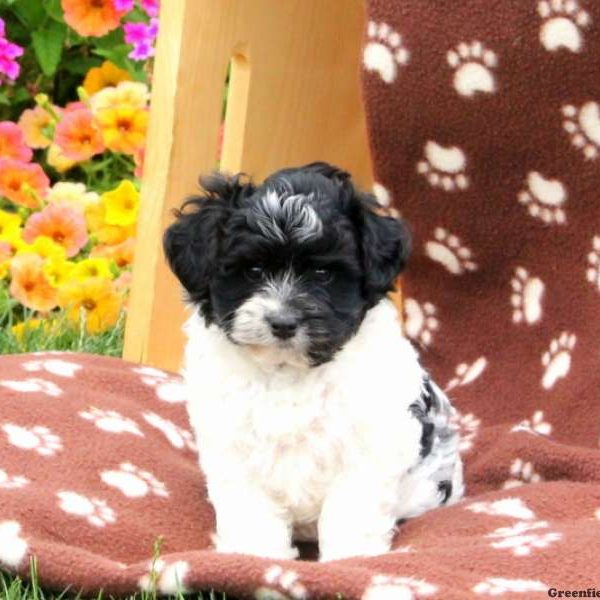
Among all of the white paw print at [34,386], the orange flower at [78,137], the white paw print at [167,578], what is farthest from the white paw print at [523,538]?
the orange flower at [78,137]

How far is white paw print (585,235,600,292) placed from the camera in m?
3.98

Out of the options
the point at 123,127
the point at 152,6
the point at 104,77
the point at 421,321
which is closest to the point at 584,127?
the point at 421,321

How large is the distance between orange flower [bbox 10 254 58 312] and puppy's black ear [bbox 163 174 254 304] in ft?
6.61

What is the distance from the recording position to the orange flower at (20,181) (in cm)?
557

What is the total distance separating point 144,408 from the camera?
158 inches

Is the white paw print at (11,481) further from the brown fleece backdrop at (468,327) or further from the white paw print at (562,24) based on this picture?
the white paw print at (562,24)

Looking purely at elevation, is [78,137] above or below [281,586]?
above

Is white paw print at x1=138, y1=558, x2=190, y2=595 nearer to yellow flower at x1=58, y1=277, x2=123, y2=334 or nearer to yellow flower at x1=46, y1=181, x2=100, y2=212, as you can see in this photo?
yellow flower at x1=58, y1=277, x2=123, y2=334

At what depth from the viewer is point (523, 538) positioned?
9.64 feet

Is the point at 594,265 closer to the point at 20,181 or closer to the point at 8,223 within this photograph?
the point at 8,223

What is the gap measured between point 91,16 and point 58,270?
4.60ft

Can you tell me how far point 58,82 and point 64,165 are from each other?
0.86 m

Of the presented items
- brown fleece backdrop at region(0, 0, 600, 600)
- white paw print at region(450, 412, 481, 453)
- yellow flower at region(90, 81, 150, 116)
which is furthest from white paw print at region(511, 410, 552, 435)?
yellow flower at region(90, 81, 150, 116)

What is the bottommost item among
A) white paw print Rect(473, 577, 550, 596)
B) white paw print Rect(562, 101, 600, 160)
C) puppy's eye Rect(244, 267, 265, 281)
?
white paw print Rect(473, 577, 550, 596)
